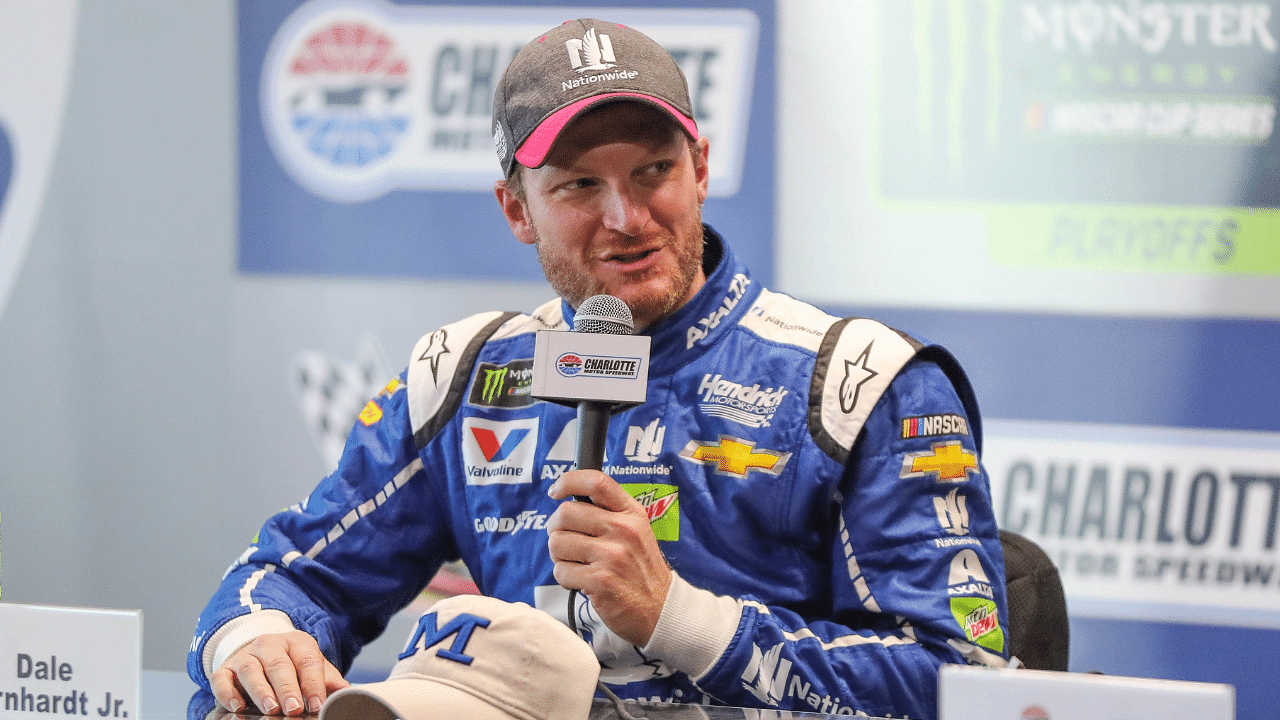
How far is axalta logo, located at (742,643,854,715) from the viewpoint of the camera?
111 cm

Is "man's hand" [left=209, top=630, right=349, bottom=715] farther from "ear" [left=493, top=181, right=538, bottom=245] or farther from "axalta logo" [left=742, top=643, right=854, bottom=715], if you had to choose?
"ear" [left=493, top=181, right=538, bottom=245]

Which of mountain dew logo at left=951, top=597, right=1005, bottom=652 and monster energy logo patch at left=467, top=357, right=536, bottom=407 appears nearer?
mountain dew logo at left=951, top=597, right=1005, bottom=652

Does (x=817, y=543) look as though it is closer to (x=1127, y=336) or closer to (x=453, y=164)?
(x=1127, y=336)

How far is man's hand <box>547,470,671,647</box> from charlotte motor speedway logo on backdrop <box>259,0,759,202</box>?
1.68 metres

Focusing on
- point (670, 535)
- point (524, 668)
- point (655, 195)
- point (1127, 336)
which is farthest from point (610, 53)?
point (1127, 336)

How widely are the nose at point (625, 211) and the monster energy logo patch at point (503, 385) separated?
23cm

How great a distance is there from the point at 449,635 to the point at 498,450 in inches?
20.0

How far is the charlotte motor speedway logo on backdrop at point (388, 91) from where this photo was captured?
2617mm

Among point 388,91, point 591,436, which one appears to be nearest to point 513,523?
point 591,436

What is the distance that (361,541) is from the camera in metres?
1.43

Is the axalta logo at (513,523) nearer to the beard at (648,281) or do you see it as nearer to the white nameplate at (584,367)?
the beard at (648,281)

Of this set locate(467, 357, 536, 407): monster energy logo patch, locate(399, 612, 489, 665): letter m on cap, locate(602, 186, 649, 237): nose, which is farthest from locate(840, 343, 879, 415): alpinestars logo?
locate(399, 612, 489, 665): letter m on cap

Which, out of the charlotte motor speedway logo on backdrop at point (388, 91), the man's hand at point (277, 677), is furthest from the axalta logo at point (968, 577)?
the charlotte motor speedway logo on backdrop at point (388, 91)

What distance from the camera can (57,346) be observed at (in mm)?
2801
